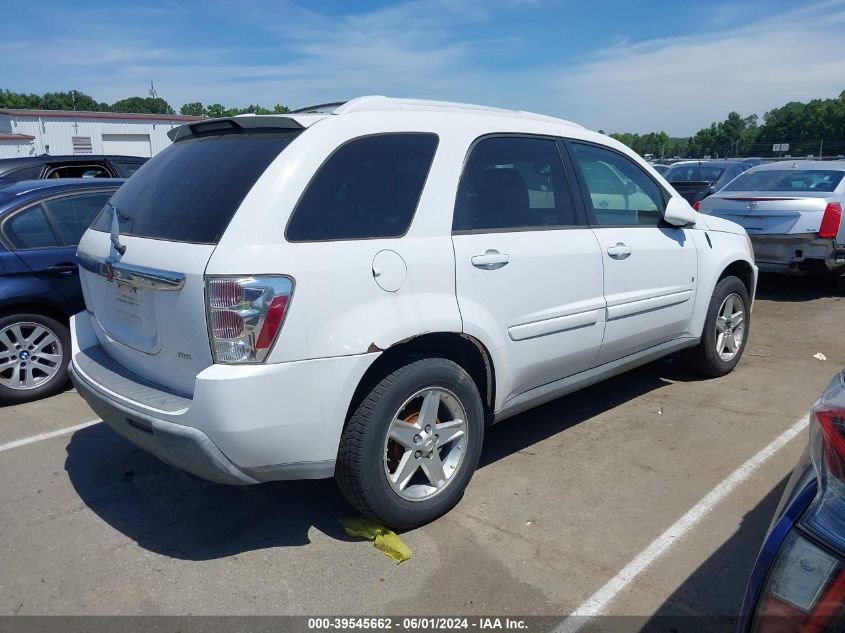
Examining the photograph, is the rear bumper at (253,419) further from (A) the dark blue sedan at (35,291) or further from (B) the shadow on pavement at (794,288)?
(B) the shadow on pavement at (794,288)

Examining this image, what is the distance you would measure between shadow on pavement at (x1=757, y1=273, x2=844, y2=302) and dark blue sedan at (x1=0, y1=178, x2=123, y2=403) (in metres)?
7.94

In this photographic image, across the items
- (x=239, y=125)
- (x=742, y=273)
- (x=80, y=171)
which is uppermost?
(x=239, y=125)

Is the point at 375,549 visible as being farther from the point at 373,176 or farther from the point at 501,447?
the point at 373,176

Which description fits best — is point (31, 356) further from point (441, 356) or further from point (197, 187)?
point (441, 356)

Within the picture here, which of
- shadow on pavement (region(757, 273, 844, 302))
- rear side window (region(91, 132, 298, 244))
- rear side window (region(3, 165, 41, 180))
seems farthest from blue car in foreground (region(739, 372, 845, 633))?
rear side window (region(3, 165, 41, 180))

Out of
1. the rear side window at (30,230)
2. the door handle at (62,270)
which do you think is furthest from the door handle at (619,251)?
the rear side window at (30,230)

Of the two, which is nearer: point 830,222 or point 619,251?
point 619,251

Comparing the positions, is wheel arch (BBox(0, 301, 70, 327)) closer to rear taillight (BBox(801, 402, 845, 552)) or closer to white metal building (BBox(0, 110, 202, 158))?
rear taillight (BBox(801, 402, 845, 552))

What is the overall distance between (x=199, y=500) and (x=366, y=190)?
6.16ft

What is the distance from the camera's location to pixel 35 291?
16.3 feet

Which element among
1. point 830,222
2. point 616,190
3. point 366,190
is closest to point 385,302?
point 366,190

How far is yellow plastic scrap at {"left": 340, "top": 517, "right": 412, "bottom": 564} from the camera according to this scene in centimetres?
305

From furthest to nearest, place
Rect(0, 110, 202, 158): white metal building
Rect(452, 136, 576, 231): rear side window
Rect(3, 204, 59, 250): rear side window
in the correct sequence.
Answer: Rect(0, 110, 202, 158): white metal building
Rect(3, 204, 59, 250): rear side window
Rect(452, 136, 576, 231): rear side window

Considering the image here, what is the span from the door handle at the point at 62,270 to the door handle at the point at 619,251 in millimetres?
3934
